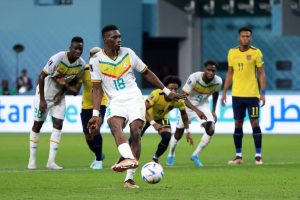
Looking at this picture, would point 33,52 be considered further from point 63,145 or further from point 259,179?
point 259,179

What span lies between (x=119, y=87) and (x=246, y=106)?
19.4 feet

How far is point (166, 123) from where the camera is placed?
19.9m

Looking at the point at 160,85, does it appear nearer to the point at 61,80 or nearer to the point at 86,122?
the point at 61,80

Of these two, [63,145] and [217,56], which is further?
[217,56]

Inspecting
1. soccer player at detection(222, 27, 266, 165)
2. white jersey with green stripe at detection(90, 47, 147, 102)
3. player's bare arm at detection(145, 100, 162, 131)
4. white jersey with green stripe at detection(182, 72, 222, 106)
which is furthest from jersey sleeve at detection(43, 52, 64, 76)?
white jersey with green stripe at detection(90, 47, 147, 102)

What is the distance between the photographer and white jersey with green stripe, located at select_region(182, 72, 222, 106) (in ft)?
67.5

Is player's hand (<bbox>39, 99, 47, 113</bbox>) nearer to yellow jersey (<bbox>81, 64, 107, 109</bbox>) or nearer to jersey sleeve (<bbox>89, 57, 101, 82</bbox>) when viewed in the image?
yellow jersey (<bbox>81, 64, 107, 109</bbox>)

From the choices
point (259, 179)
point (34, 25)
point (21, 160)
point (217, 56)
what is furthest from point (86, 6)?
point (259, 179)

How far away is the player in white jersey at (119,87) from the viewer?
1485cm

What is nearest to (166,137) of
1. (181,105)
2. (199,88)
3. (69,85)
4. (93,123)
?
(181,105)

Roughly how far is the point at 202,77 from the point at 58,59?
3188 millimetres

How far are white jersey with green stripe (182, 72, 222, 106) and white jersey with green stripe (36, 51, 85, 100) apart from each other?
97.2 inches

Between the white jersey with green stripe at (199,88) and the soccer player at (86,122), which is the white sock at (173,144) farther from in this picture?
the soccer player at (86,122)

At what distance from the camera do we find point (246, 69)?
20.4 m
